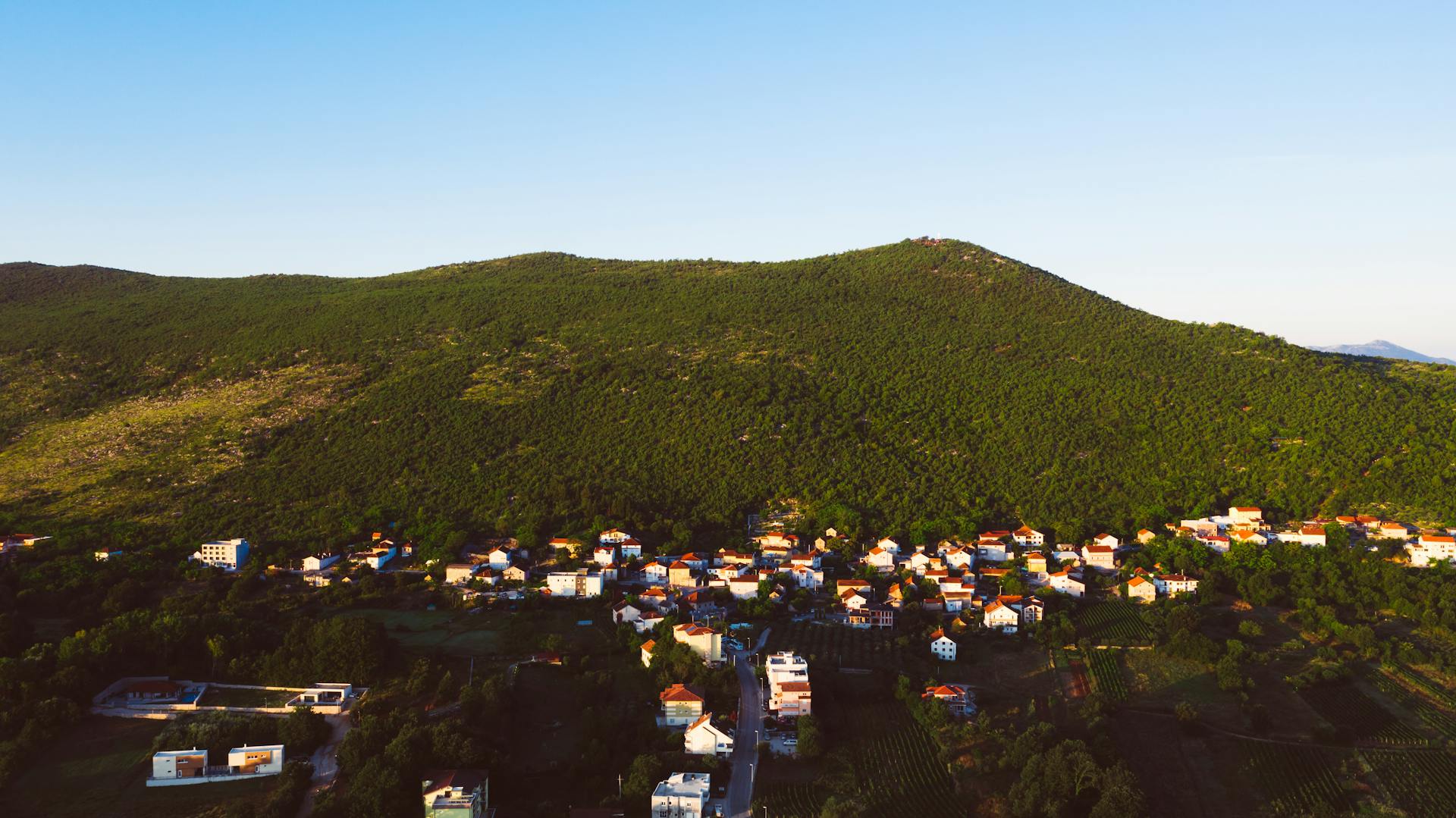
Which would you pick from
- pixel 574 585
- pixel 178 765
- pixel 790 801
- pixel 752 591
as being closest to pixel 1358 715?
pixel 790 801

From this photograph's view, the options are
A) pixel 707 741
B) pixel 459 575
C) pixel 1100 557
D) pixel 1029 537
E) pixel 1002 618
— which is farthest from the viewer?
pixel 1029 537

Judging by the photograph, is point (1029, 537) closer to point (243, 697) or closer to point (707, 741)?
point (707, 741)

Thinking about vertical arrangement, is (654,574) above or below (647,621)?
above

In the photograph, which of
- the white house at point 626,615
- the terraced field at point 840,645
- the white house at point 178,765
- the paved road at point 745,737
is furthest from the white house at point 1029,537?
the white house at point 178,765

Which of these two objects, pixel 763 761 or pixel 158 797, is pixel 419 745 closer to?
pixel 158 797

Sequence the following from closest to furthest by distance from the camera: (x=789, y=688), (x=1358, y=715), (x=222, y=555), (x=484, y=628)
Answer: (x=789, y=688), (x=1358, y=715), (x=484, y=628), (x=222, y=555)

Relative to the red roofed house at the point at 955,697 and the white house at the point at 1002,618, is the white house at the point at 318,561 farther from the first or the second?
the white house at the point at 1002,618

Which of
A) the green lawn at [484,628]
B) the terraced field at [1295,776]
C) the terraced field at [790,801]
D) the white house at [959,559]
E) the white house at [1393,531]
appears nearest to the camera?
the terraced field at [790,801]
